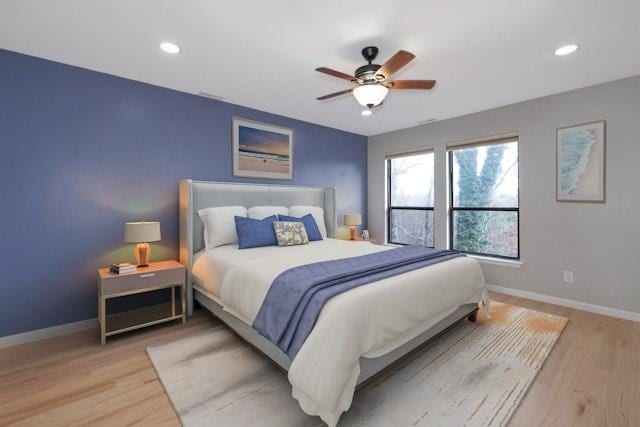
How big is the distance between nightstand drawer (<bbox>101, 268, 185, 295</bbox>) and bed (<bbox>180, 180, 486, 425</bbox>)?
225 mm

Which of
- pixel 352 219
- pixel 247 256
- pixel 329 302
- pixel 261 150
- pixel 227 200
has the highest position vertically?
pixel 261 150

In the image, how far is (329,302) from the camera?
1.67m

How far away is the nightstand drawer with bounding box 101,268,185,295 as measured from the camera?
8.16 feet

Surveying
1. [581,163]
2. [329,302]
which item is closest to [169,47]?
[329,302]

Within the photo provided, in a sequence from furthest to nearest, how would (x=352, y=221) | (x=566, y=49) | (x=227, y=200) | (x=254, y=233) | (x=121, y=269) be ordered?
1. (x=352, y=221)
2. (x=227, y=200)
3. (x=254, y=233)
4. (x=121, y=269)
5. (x=566, y=49)

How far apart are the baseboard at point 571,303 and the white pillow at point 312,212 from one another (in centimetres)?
249

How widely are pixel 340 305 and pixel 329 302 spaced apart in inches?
3.3

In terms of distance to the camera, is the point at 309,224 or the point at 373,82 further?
the point at 309,224

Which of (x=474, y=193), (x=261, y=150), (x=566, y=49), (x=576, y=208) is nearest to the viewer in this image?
(x=566, y=49)

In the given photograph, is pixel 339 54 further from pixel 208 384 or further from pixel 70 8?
pixel 208 384

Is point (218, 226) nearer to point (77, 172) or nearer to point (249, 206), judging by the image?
point (249, 206)

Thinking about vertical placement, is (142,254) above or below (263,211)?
below

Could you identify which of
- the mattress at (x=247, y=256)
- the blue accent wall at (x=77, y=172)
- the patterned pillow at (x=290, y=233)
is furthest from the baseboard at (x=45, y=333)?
the patterned pillow at (x=290, y=233)

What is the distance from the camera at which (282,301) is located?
185 centimetres
